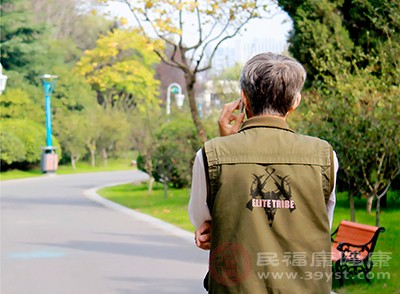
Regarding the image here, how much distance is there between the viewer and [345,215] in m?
18.3

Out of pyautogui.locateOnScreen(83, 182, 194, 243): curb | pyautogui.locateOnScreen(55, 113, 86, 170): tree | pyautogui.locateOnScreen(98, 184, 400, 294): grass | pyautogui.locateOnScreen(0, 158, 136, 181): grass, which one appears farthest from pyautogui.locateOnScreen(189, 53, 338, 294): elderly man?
pyautogui.locateOnScreen(55, 113, 86, 170): tree

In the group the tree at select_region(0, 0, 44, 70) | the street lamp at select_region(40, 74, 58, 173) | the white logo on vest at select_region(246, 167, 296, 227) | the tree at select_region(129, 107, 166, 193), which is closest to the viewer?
the white logo on vest at select_region(246, 167, 296, 227)

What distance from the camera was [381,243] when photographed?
43.2ft

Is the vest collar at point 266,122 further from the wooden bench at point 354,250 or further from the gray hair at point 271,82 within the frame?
the wooden bench at point 354,250

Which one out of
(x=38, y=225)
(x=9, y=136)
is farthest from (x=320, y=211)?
(x=9, y=136)

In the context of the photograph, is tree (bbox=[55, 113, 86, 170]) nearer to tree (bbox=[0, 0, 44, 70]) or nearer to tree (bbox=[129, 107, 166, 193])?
tree (bbox=[0, 0, 44, 70])

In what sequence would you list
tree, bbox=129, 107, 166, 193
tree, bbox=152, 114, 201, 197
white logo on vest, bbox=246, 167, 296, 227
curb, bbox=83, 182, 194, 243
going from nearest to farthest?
white logo on vest, bbox=246, 167, 296, 227 → curb, bbox=83, 182, 194, 243 → tree, bbox=152, 114, 201, 197 → tree, bbox=129, 107, 166, 193

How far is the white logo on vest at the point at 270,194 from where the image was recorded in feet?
10.1

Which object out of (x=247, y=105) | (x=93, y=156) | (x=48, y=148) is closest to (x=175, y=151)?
(x=48, y=148)

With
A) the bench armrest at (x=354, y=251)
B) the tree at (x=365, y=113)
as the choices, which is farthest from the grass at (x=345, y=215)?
the tree at (x=365, y=113)

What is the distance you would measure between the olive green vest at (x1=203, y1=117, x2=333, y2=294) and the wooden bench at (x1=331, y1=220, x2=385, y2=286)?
612cm

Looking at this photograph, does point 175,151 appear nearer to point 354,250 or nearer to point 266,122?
point 354,250

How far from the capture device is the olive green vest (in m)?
3.09

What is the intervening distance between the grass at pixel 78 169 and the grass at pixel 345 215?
1209 cm
